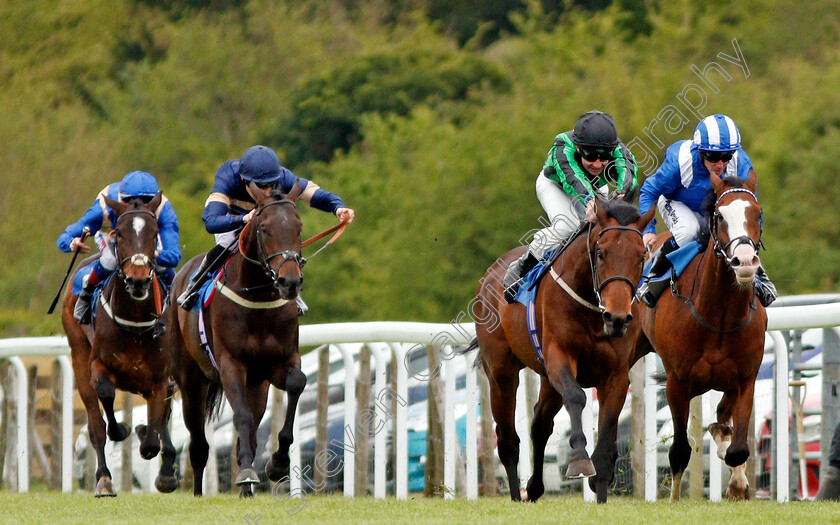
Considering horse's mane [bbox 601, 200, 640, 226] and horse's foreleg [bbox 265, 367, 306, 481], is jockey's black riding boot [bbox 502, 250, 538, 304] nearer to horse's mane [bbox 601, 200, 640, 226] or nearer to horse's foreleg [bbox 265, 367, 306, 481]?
horse's mane [bbox 601, 200, 640, 226]

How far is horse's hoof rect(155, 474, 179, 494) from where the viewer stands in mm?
9017

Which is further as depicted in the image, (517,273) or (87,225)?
(87,225)

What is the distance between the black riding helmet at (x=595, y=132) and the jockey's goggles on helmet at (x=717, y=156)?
0.52m

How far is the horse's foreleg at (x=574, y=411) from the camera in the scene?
22.1 ft

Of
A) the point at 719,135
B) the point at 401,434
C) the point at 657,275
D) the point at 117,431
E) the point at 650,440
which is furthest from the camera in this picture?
the point at 117,431

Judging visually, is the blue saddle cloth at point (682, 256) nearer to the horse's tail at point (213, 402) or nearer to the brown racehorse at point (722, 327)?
the brown racehorse at point (722, 327)

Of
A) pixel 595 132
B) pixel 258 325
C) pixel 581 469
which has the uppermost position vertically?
pixel 595 132

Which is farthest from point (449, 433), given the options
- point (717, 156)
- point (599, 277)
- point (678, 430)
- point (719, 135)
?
point (719, 135)

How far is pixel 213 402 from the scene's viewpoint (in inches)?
381

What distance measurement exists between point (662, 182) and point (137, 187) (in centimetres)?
349

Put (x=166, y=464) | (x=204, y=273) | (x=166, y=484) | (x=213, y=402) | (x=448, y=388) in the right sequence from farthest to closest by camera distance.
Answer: (x=213, y=402) < (x=166, y=464) < (x=166, y=484) < (x=448, y=388) < (x=204, y=273)

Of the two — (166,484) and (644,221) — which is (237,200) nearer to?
(166,484)

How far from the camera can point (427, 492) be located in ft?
30.7

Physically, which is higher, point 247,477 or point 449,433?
point 449,433
